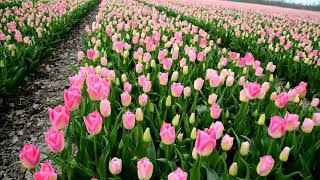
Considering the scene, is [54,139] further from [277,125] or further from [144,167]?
[277,125]

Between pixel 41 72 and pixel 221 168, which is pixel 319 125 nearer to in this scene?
pixel 221 168

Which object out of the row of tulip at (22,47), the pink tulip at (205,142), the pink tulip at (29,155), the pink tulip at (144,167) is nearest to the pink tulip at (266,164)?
the pink tulip at (205,142)

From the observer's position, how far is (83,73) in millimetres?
3154

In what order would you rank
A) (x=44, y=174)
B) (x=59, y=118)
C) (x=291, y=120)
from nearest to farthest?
1. (x=44, y=174)
2. (x=59, y=118)
3. (x=291, y=120)

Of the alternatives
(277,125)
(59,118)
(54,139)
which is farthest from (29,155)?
(277,125)

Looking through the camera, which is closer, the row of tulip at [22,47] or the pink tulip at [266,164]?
the pink tulip at [266,164]

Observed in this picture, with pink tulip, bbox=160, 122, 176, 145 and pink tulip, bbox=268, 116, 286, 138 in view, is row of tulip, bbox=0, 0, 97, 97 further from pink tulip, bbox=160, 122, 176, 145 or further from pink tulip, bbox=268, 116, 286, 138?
pink tulip, bbox=268, 116, 286, 138

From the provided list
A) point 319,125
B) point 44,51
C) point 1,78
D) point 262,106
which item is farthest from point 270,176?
point 44,51

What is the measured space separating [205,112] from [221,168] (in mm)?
889

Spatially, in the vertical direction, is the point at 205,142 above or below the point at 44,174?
above

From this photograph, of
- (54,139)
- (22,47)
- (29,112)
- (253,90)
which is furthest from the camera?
(22,47)

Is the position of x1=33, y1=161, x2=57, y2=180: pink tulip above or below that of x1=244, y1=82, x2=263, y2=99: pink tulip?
below

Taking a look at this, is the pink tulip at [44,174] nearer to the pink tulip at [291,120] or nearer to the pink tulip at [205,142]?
the pink tulip at [205,142]

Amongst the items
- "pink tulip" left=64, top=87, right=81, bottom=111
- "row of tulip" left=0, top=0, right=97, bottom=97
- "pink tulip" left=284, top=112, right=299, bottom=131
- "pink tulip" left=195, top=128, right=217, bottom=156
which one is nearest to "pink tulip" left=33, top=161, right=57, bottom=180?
"pink tulip" left=64, top=87, right=81, bottom=111
